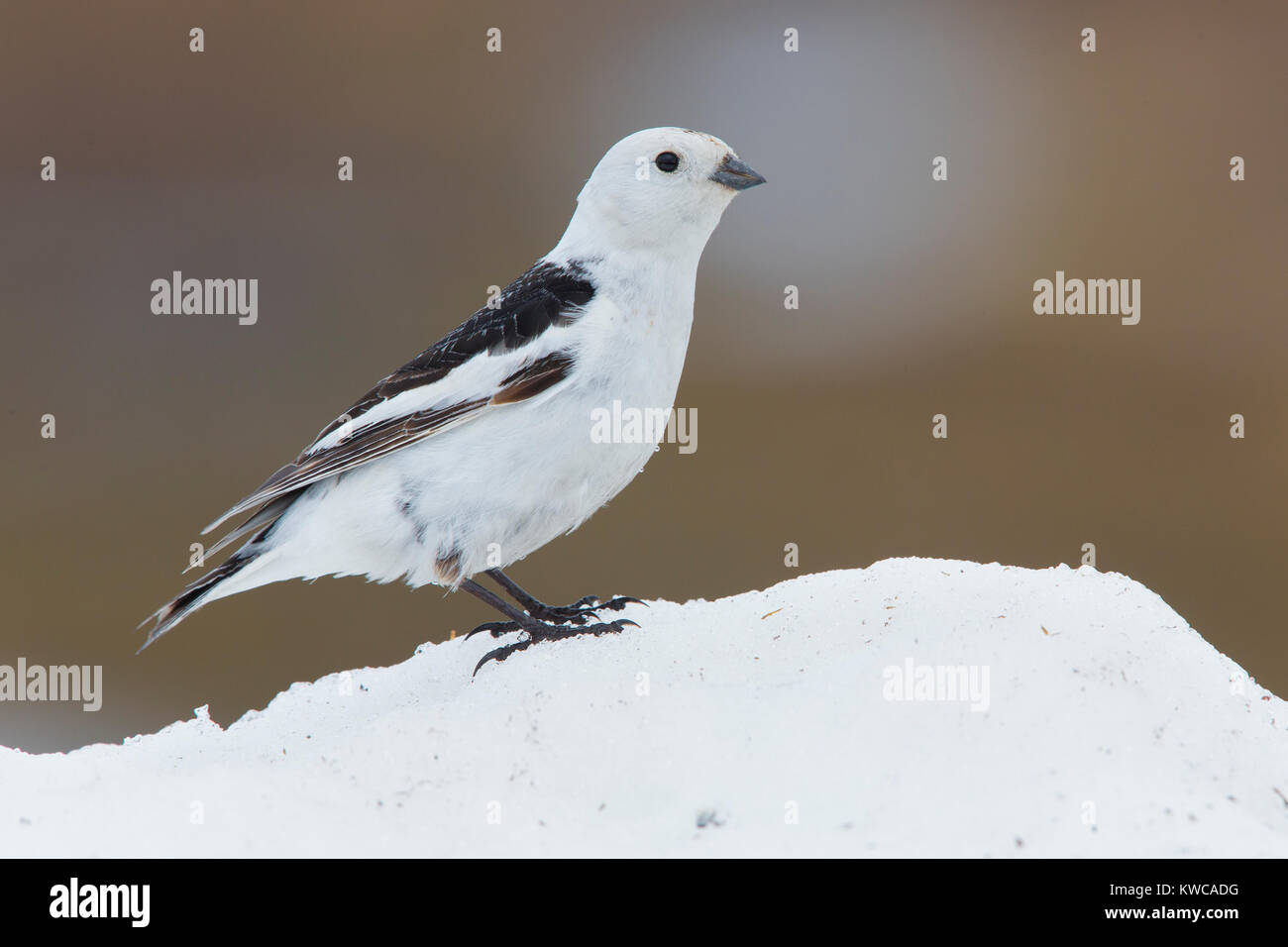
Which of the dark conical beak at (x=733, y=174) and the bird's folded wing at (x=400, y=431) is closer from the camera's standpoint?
the bird's folded wing at (x=400, y=431)

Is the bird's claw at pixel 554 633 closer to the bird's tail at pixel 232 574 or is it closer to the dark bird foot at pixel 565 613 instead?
the dark bird foot at pixel 565 613

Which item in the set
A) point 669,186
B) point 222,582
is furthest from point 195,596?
point 669,186

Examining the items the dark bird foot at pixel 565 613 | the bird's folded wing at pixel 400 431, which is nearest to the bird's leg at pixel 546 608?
the dark bird foot at pixel 565 613

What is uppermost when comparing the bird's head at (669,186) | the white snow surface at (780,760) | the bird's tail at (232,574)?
the bird's head at (669,186)

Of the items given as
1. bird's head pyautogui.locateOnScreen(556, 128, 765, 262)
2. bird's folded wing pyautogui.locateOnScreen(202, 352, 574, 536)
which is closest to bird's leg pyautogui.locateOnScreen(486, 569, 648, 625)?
bird's folded wing pyautogui.locateOnScreen(202, 352, 574, 536)

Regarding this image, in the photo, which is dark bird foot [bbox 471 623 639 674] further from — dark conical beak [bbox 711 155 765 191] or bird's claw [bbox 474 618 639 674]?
dark conical beak [bbox 711 155 765 191]

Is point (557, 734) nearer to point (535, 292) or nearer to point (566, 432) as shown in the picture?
point (566, 432)

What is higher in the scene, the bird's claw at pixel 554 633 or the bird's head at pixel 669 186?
the bird's head at pixel 669 186
